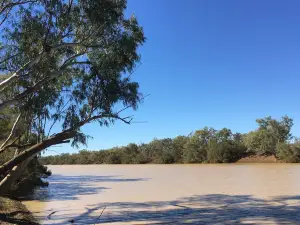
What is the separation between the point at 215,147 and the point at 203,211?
40.4 metres

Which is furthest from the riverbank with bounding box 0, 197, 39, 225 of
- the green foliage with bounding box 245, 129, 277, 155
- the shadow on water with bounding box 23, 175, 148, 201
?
the green foliage with bounding box 245, 129, 277, 155

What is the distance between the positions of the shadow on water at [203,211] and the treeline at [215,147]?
33550mm

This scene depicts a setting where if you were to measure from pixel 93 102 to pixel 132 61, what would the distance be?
4.79 ft

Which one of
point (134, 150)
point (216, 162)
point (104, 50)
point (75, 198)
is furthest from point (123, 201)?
point (134, 150)

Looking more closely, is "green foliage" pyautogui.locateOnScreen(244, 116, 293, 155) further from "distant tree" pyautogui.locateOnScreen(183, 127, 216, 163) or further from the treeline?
"distant tree" pyautogui.locateOnScreen(183, 127, 216, 163)

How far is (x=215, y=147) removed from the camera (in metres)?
49.3

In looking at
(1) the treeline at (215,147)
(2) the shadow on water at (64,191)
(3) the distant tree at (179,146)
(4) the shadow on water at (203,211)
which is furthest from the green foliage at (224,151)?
(4) the shadow on water at (203,211)

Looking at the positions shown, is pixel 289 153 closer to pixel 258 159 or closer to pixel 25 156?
pixel 258 159

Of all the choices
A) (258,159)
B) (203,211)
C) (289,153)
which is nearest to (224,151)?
(258,159)

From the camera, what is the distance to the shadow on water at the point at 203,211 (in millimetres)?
8398

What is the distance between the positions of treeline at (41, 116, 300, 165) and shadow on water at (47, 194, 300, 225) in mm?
33550

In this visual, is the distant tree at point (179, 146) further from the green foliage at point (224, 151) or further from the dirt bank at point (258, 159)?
the dirt bank at point (258, 159)

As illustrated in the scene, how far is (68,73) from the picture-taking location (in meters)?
Result: 9.26

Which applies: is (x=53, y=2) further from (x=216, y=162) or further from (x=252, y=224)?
(x=216, y=162)
